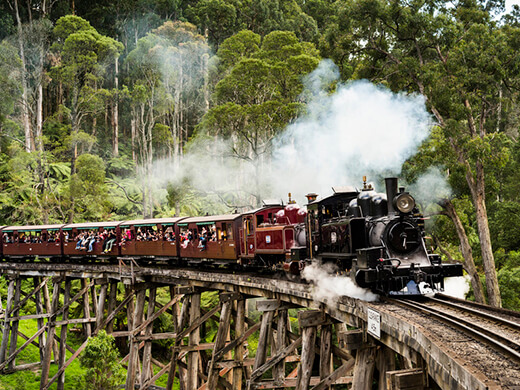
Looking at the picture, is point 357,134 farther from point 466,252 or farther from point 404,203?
point 404,203

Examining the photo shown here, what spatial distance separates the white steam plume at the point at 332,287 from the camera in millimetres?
9797

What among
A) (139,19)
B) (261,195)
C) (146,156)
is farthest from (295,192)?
(139,19)

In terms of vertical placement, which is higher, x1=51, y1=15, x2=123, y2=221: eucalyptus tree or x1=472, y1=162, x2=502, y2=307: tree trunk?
x1=51, y1=15, x2=123, y2=221: eucalyptus tree

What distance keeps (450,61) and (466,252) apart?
7271mm

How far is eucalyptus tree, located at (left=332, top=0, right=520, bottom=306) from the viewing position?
19812 mm

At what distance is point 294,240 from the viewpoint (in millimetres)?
13852

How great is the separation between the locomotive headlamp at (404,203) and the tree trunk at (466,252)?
10710mm

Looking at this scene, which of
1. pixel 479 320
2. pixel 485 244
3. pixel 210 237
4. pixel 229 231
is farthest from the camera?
pixel 485 244

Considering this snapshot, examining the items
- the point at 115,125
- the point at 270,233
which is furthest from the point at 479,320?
the point at 115,125

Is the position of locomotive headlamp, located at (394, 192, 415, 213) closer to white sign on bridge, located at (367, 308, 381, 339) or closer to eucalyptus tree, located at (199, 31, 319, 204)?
white sign on bridge, located at (367, 308, 381, 339)

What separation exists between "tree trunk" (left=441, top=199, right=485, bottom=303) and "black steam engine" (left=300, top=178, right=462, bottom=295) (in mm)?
10137

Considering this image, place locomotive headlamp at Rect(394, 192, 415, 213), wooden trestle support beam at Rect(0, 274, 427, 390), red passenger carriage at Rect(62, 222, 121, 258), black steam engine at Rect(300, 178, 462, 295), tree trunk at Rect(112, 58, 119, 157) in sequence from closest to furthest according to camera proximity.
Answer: wooden trestle support beam at Rect(0, 274, 427, 390) < black steam engine at Rect(300, 178, 462, 295) < locomotive headlamp at Rect(394, 192, 415, 213) < red passenger carriage at Rect(62, 222, 121, 258) < tree trunk at Rect(112, 58, 119, 157)

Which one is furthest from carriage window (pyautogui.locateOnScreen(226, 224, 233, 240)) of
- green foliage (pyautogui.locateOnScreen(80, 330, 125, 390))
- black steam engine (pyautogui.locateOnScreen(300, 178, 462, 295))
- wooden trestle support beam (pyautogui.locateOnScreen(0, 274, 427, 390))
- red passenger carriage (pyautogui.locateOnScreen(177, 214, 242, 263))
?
black steam engine (pyautogui.locateOnScreen(300, 178, 462, 295))

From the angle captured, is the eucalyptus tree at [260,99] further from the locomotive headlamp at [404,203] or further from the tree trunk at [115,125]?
the tree trunk at [115,125]
